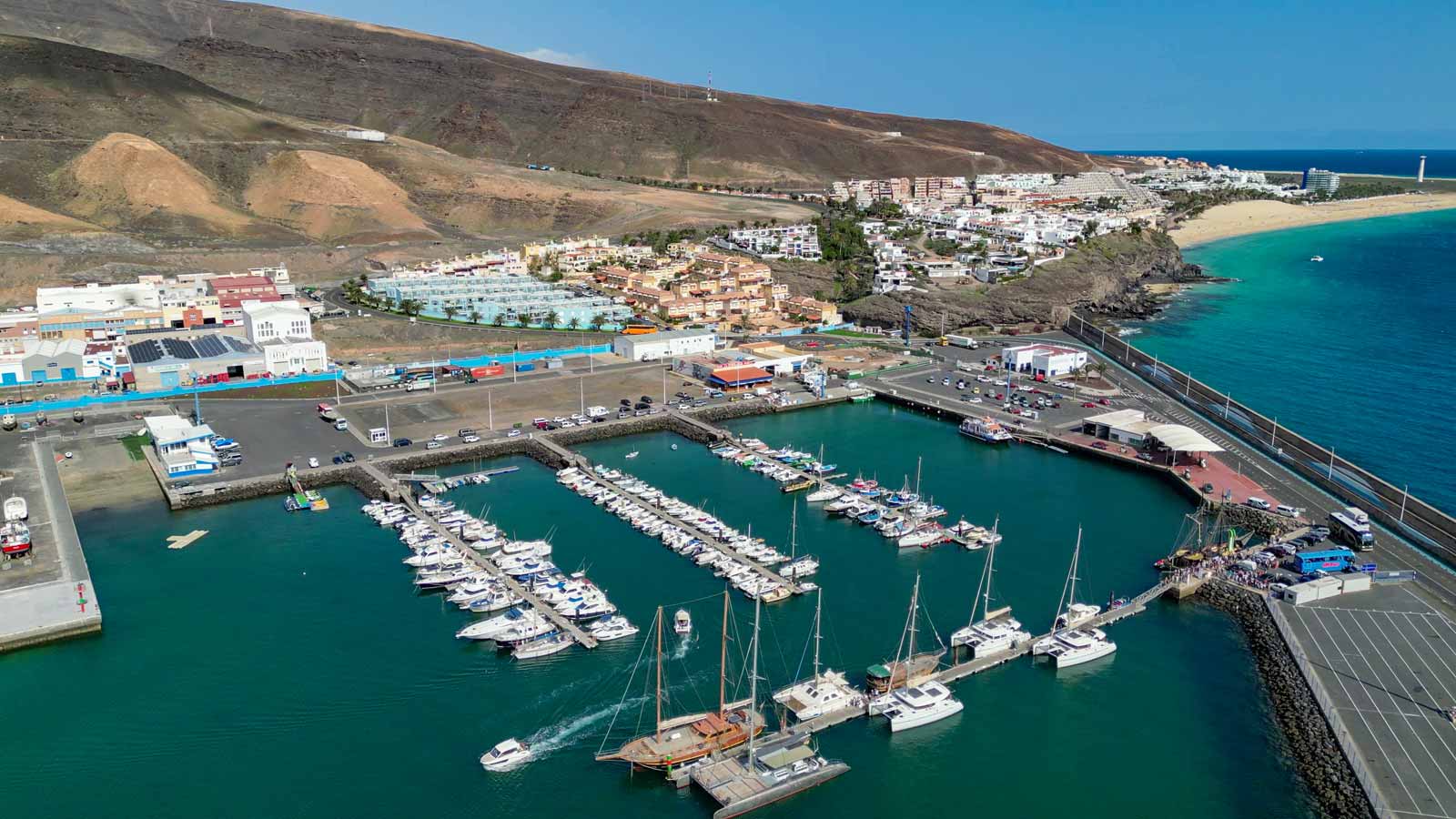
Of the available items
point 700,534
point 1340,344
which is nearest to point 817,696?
point 700,534

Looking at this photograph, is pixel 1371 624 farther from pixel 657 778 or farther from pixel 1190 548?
pixel 657 778

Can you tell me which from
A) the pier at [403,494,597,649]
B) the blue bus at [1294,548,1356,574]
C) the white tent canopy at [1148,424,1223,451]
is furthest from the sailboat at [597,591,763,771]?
the white tent canopy at [1148,424,1223,451]

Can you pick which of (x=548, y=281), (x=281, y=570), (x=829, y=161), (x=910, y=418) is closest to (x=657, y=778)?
(x=281, y=570)

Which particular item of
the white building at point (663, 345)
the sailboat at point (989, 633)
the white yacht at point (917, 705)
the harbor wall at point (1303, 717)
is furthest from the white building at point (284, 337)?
the harbor wall at point (1303, 717)

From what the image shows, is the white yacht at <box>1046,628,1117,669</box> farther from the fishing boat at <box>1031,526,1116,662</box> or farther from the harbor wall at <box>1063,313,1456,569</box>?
the harbor wall at <box>1063,313,1456,569</box>

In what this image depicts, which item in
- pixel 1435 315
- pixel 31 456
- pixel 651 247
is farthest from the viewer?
pixel 651 247

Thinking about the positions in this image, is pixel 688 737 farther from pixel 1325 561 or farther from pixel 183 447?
pixel 183 447
